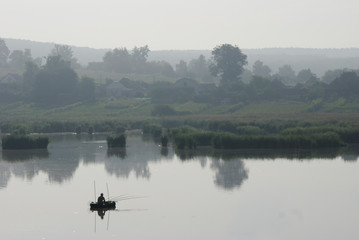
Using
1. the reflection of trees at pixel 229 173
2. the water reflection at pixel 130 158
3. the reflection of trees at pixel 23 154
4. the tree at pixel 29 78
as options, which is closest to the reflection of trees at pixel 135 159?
the water reflection at pixel 130 158

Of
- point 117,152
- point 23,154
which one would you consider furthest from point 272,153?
point 23,154

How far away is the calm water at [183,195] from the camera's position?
32906 mm

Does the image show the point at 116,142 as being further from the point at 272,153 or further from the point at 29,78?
the point at 29,78

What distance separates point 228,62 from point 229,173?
121214 mm

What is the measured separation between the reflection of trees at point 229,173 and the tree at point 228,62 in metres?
113

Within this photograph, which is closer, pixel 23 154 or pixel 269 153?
pixel 269 153

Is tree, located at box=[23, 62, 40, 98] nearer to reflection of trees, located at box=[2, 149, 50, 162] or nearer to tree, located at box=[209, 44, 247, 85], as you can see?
tree, located at box=[209, 44, 247, 85]

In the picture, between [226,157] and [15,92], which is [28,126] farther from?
[15,92]

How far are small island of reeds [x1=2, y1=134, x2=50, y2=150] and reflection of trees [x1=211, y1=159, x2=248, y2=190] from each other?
64.0ft

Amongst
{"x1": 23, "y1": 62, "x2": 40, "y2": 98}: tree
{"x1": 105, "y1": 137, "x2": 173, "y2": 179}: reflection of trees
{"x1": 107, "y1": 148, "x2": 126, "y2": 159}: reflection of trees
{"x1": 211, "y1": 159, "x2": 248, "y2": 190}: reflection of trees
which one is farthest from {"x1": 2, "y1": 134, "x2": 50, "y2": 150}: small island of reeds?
{"x1": 23, "y1": 62, "x2": 40, "y2": 98}: tree

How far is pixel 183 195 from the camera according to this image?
41469mm

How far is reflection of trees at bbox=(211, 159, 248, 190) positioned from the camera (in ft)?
148

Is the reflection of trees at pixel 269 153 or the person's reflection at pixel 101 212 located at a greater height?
the reflection of trees at pixel 269 153

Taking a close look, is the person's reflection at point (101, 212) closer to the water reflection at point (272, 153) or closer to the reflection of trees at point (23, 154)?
the water reflection at point (272, 153)
